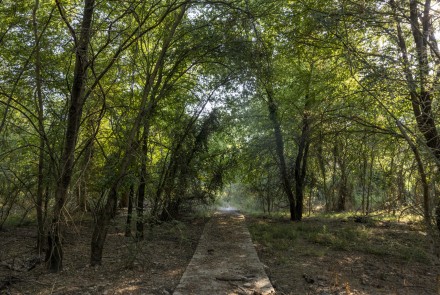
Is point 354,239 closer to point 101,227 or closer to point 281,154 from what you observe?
point 281,154

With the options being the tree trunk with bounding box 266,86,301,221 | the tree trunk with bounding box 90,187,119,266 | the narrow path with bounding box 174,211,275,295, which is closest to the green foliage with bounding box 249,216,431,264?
the narrow path with bounding box 174,211,275,295

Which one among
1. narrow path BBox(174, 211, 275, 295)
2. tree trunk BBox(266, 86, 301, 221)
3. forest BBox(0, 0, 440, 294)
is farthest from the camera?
tree trunk BBox(266, 86, 301, 221)

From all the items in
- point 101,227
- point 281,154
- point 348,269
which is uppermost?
point 281,154

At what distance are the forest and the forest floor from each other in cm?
32

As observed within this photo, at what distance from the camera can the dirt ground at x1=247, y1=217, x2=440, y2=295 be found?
5.51 m

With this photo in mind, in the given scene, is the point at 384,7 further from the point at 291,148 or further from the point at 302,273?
the point at 291,148

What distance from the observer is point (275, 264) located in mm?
6883

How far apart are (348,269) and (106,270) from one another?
4435 mm

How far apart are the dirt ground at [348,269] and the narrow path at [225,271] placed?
0.34m

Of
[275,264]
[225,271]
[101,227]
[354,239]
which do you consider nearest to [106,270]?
[101,227]

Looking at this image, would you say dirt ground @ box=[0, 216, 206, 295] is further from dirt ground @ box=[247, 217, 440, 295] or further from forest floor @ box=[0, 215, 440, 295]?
dirt ground @ box=[247, 217, 440, 295]

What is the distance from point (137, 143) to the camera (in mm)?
5742

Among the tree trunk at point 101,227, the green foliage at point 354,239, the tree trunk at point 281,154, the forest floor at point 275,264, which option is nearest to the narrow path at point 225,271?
the forest floor at point 275,264

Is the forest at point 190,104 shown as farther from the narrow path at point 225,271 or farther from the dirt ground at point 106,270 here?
the narrow path at point 225,271
